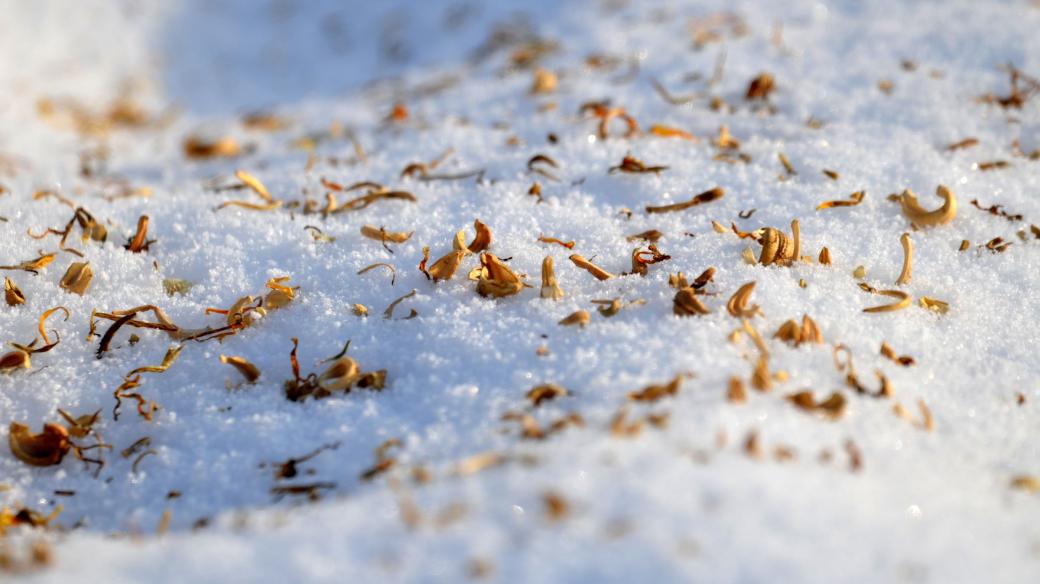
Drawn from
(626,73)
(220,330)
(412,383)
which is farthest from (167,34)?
(412,383)

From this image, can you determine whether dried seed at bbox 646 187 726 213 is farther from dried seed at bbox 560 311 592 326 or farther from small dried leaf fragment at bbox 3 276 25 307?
small dried leaf fragment at bbox 3 276 25 307

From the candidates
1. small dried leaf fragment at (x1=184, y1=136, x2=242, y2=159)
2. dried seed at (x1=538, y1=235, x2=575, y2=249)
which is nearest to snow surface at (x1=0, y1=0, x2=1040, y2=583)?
dried seed at (x1=538, y1=235, x2=575, y2=249)

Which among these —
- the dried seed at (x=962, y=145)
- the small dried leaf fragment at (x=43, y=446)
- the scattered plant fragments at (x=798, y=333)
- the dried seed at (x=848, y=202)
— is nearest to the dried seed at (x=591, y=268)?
the scattered plant fragments at (x=798, y=333)

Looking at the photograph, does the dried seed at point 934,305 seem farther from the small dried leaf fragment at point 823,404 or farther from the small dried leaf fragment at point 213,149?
the small dried leaf fragment at point 213,149

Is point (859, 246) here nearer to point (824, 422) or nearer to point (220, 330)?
point (824, 422)

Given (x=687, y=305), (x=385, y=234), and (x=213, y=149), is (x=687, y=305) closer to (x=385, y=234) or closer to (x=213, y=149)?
(x=385, y=234)

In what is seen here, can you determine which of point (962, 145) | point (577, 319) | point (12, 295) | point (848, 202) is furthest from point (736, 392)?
point (12, 295)
